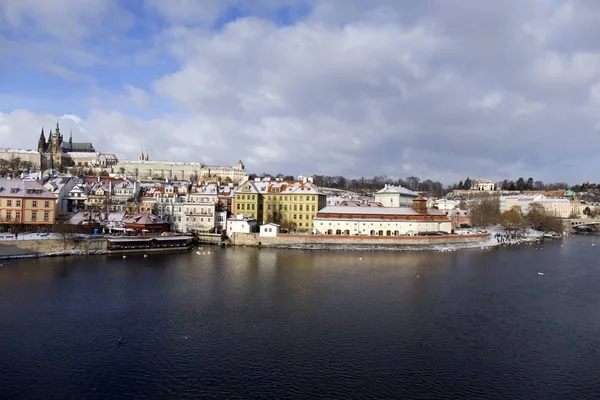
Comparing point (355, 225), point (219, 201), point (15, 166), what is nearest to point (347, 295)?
point (355, 225)

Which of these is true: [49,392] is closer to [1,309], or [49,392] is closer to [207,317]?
[207,317]

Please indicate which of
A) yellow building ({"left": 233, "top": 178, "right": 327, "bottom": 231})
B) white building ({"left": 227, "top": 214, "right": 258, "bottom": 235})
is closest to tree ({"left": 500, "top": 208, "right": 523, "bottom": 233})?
yellow building ({"left": 233, "top": 178, "right": 327, "bottom": 231})

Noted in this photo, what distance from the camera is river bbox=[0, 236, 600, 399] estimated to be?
1234 cm

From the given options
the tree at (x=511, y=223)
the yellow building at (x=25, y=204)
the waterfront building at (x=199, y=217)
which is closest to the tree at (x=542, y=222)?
the tree at (x=511, y=223)

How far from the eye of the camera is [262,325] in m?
16.9

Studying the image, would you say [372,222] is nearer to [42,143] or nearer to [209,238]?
[209,238]

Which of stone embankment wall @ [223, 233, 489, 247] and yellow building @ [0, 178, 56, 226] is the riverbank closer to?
stone embankment wall @ [223, 233, 489, 247]

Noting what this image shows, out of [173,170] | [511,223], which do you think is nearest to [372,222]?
[511,223]

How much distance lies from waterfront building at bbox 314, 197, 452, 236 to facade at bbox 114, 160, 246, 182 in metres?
74.2

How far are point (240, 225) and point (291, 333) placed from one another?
27.7m

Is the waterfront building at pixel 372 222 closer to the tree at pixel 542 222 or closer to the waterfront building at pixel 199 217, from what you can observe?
the waterfront building at pixel 199 217

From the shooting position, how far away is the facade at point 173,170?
118750 mm

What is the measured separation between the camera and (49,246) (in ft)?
105

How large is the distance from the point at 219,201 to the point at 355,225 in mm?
14532
